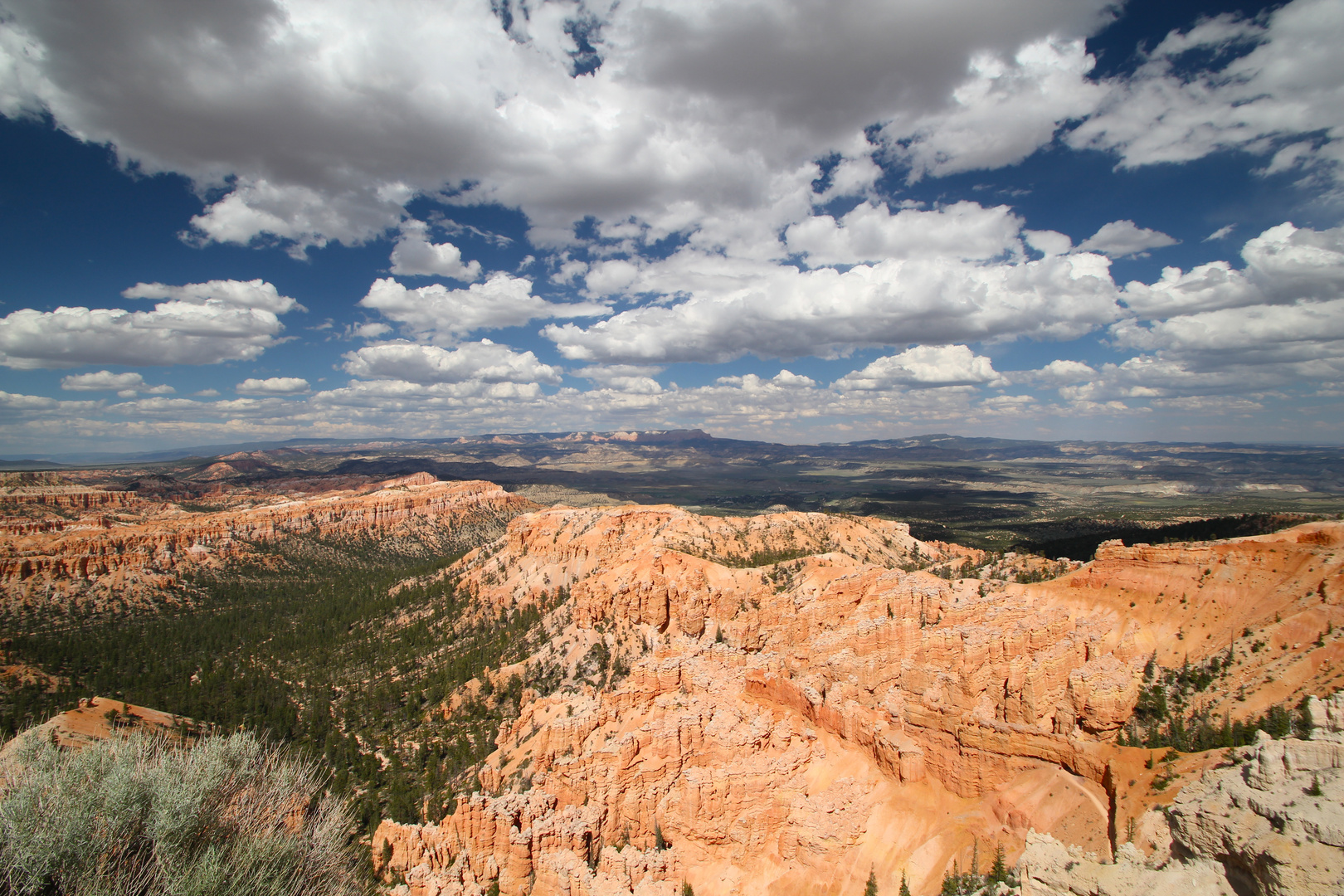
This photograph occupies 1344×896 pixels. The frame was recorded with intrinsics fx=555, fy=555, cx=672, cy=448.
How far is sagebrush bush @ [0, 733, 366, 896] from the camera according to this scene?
55.1 ft

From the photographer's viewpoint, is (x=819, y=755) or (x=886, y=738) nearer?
(x=886, y=738)

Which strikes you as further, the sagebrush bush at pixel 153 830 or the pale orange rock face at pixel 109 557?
the pale orange rock face at pixel 109 557

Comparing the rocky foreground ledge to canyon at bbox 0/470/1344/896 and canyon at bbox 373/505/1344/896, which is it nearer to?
canyon at bbox 0/470/1344/896

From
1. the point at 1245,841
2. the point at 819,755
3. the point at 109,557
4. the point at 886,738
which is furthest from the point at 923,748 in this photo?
the point at 109,557

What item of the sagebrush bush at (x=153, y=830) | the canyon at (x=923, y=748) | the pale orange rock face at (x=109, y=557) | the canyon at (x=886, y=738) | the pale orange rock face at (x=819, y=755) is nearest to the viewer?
the sagebrush bush at (x=153, y=830)

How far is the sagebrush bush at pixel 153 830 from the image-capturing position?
55.1 ft

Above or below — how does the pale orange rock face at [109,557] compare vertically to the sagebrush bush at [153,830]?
below

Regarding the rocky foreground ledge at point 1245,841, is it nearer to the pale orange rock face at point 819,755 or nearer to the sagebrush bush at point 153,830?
the pale orange rock face at point 819,755

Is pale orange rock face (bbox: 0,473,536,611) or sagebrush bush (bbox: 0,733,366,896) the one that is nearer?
sagebrush bush (bbox: 0,733,366,896)

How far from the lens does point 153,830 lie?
61.9 feet

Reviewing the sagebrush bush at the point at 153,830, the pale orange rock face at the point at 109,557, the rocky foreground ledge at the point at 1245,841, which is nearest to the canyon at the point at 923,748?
the rocky foreground ledge at the point at 1245,841

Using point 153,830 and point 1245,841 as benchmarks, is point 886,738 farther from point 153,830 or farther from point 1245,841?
point 153,830

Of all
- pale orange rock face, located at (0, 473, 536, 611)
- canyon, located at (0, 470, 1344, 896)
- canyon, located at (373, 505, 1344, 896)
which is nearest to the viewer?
canyon, located at (0, 470, 1344, 896)

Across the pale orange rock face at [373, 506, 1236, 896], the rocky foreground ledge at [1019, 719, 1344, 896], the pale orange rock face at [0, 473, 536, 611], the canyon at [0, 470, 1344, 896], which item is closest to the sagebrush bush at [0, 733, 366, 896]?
the pale orange rock face at [373, 506, 1236, 896]
